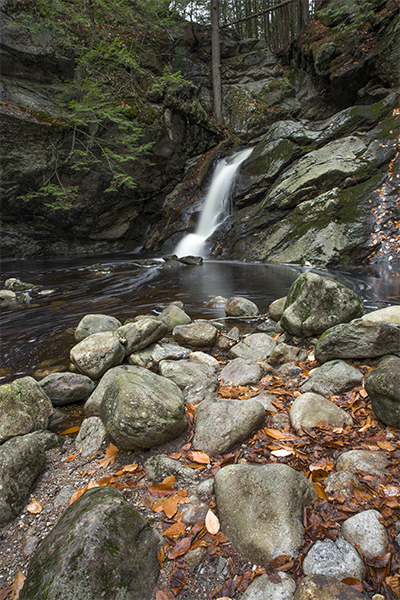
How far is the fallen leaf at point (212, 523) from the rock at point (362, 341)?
2172mm

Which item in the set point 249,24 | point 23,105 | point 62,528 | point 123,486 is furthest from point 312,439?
point 249,24

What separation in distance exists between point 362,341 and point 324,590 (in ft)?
7.69

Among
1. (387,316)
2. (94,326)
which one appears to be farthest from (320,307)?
(94,326)

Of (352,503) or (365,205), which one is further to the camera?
(365,205)

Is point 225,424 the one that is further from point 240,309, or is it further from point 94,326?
point 240,309

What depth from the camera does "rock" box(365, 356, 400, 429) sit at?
235cm

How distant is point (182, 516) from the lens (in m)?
1.95

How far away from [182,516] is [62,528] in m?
0.72

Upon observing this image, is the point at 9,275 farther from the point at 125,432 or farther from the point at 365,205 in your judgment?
the point at 365,205

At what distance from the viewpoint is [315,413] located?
102 inches

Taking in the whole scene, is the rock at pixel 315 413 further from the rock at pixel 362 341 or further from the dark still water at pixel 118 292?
the dark still water at pixel 118 292

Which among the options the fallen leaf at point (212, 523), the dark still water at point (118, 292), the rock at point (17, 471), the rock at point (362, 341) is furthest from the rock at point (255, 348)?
the rock at point (17, 471)

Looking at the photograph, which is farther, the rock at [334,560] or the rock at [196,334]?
the rock at [196,334]

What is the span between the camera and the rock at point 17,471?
207 centimetres
